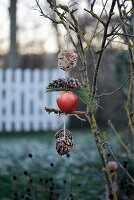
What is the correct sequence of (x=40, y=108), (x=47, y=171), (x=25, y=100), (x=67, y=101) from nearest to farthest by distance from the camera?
(x=67, y=101)
(x=47, y=171)
(x=40, y=108)
(x=25, y=100)

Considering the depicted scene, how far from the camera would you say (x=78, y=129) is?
854 cm

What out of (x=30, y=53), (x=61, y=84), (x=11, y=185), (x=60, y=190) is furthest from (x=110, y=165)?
(x=30, y=53)

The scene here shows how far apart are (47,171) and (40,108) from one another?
3.10 m

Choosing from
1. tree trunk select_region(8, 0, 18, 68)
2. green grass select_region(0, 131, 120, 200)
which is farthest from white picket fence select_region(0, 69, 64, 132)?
tree trunk select_region(8, 0, 18, 68)

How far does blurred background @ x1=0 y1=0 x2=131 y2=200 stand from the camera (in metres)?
3.51

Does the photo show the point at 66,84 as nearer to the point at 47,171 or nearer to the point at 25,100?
the point at 47,171

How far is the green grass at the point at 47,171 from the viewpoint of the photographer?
3.27 meters

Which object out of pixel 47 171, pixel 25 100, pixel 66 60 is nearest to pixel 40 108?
pixel 25 100

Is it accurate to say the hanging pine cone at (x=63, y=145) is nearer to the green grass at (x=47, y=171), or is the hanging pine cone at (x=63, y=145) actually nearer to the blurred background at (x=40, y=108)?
the blurred background at (x=40, y=108)

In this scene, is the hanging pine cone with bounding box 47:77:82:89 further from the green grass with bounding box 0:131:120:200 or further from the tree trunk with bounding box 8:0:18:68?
the tree trunk with bounding box 8:0:18:68

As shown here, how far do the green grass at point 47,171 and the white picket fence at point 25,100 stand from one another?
1.55 m

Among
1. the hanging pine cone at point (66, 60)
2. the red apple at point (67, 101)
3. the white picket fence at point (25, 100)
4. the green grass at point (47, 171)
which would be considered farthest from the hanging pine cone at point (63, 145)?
the white picket fence at point (25, 100)

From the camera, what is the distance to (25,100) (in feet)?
27.2

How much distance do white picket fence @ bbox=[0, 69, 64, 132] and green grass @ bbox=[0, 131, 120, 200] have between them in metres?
1.55
